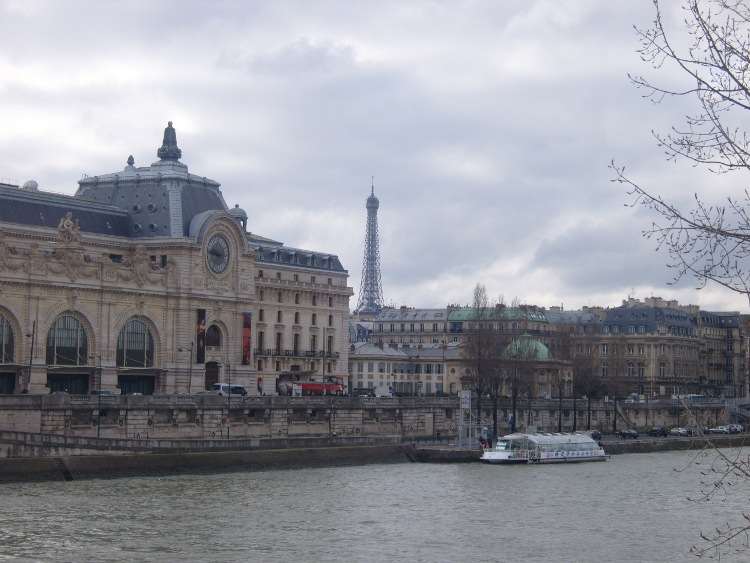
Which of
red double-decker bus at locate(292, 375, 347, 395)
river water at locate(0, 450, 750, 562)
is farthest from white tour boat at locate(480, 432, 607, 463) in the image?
red double-decker bus at locate(292, 375, 347, 395)

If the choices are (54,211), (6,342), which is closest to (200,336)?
(54,211)

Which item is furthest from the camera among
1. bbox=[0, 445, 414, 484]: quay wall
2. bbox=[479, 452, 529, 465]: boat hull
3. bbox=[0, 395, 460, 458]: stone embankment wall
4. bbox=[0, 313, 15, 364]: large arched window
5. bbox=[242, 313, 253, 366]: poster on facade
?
bbox=[242, 313, 253, 366]: poster on facade

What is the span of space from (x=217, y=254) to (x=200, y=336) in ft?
22.4

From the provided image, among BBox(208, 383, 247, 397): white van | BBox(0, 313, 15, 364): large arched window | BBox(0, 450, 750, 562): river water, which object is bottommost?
BBox(0, 450, 750, 562): river water

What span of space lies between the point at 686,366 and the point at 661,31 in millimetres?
149805

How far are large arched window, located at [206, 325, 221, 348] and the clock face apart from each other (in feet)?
14.1

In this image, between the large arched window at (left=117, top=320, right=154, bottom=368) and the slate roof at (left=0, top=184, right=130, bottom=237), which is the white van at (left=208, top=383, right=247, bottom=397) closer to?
the large arched window at (left=117, top=320, right=154, bottom=368)

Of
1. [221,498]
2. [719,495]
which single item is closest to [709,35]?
[221,498]

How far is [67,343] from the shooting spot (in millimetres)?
85000

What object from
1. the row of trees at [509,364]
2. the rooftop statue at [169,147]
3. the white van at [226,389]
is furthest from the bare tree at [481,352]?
the rooftop statue at [169,147]

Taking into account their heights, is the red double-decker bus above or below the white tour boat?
above

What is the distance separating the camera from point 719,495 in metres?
63.6

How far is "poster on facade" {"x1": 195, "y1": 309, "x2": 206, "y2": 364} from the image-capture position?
95312 millimetres

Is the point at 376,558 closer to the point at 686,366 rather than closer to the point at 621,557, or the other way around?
the point at 621,557
